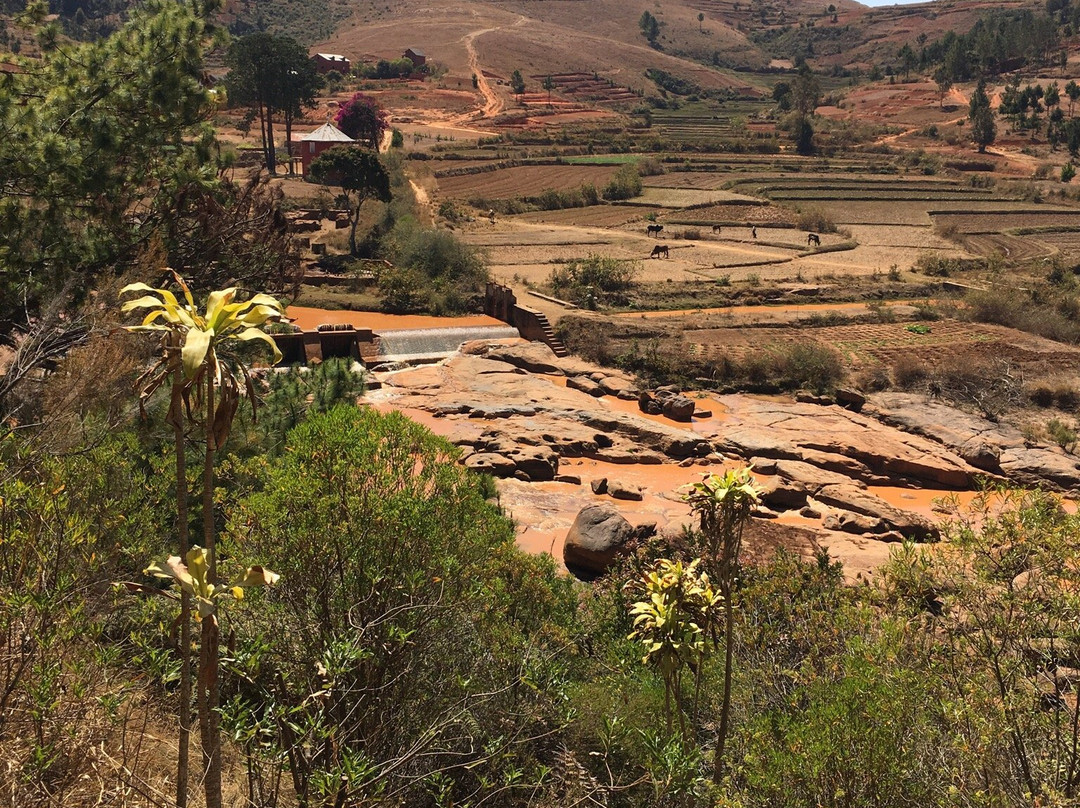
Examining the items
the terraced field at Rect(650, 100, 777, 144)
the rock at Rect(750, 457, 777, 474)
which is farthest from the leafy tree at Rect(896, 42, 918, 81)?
the rock at Rect(750, 457, 777, 474)

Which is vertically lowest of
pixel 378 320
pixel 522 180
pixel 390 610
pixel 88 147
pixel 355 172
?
pixel 378 320

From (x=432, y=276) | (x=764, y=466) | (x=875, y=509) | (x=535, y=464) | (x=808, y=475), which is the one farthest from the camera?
(x=432, y=276)

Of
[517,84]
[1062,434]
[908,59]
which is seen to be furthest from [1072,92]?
[1062,434]

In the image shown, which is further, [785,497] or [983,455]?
[983,455]

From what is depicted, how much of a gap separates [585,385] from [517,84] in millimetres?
84288

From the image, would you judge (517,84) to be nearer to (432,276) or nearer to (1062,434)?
(432,276)

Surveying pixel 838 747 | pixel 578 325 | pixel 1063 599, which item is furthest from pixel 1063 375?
pixel 838 747

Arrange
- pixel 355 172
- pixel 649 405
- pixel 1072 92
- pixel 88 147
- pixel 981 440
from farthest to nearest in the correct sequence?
pixel 1072 92 < pixel 355 172 < pixel 649 405 < pixel 981 440 < pixel 88 147

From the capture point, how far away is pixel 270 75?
55188 millimetres

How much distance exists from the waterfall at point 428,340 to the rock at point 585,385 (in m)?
4.21

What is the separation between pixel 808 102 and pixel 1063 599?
95668mm

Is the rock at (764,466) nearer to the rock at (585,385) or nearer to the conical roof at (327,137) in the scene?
the rock at (585,385)

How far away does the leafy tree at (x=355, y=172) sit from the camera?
3984 cm

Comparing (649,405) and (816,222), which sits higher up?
(816,222)
